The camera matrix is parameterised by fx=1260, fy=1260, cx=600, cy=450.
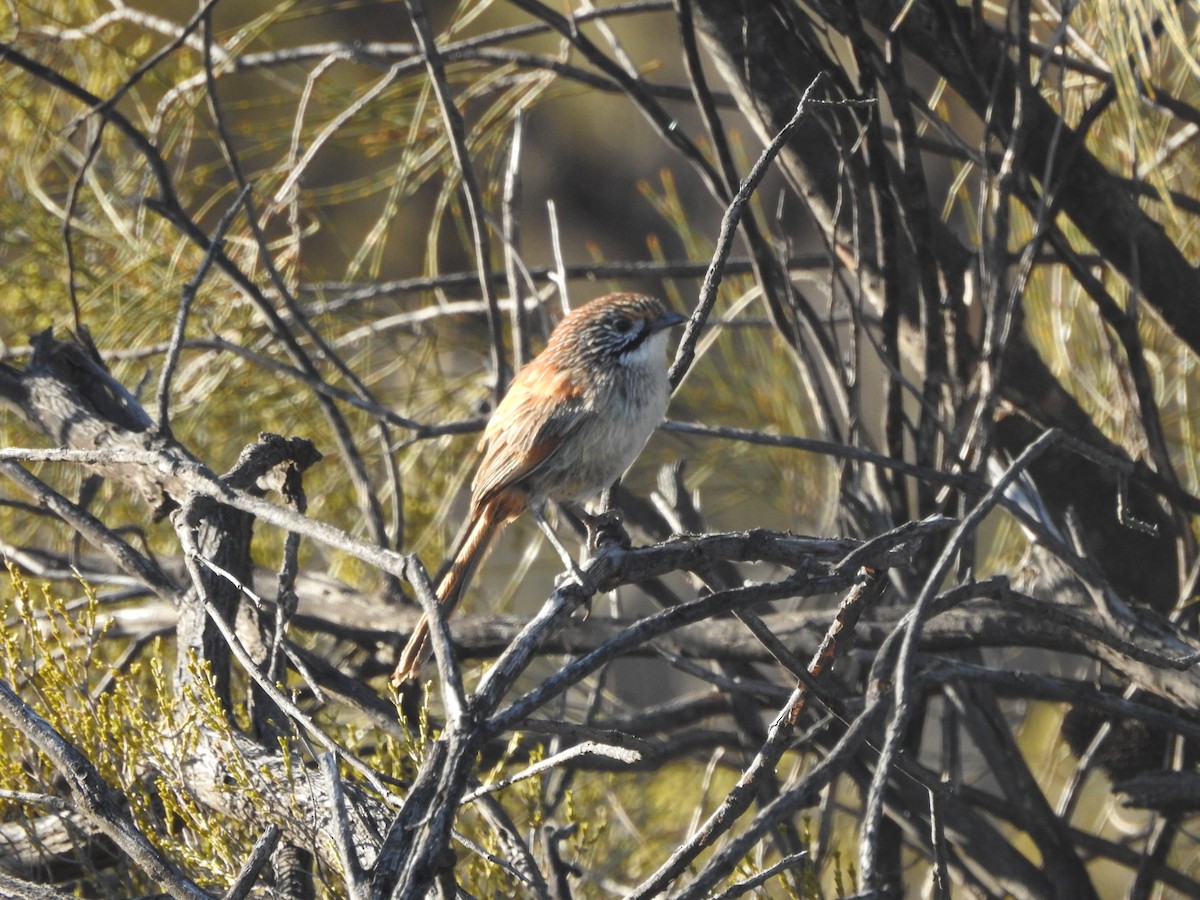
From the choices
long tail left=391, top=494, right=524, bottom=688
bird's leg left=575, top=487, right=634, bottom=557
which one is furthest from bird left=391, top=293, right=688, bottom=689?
bird's leg left=575, top=487, right=634, bottom=557

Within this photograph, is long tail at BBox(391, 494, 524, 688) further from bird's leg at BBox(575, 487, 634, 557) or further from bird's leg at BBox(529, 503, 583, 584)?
bird's leg at BBox(575, 487, 634, 557)

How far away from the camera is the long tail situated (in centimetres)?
271

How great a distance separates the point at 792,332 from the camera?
3250 mm

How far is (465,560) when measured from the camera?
3018mm

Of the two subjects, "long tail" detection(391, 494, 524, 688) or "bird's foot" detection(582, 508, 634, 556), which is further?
"bird's foot" detection(582, 508, 634, 556)

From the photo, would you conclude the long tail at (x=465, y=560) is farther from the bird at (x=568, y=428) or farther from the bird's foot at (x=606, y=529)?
the bird's foot at (x=606, y=529)

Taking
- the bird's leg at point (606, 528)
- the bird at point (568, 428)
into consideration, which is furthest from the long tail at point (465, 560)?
the bird's leg at point (606, 528)

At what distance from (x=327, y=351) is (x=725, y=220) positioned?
1.26m

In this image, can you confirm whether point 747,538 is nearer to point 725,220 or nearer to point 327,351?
point 725,220

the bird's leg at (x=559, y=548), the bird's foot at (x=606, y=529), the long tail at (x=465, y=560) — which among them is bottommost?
the long tail at (x=465, y=560)

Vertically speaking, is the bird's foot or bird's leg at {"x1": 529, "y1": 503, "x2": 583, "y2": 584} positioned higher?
bird's leg at {"x1": 529, "y1": 503, "x2": 583, "y2": 584}

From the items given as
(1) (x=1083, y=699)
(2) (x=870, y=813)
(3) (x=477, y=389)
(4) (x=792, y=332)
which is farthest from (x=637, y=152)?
(2) (x=870, y=813)

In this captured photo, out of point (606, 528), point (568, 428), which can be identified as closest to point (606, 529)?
point (606, 528)

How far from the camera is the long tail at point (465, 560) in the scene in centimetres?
271
